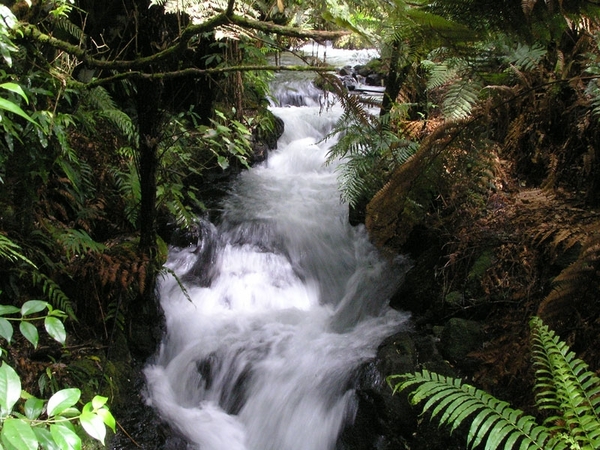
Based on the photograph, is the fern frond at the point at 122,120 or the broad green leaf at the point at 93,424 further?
the fern frond at the point at 122,120

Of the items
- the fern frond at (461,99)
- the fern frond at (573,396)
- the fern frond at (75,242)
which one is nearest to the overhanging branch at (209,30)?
the fern frond at (461,99)

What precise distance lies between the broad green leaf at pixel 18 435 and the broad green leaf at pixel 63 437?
5 centimetres

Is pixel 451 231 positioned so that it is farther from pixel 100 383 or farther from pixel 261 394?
pixel 100 383

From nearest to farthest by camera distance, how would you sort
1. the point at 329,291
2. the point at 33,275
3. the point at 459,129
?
the point at 459,129 → the point at 33,275 → the point at 329,291

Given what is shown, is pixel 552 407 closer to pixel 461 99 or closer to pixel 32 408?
pixel 461 99

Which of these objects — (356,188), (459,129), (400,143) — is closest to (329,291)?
(356,188)

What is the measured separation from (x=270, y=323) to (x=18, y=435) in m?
3.99

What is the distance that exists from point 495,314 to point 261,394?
2138 millimetres

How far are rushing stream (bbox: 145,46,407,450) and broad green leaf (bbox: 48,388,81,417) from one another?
232cm

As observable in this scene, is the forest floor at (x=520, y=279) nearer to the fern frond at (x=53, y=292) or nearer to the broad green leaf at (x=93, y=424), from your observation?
the broad green leaf at (x=93, y=424)

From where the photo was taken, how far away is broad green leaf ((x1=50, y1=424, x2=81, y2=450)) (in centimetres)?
108

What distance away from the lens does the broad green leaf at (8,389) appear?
1111mm

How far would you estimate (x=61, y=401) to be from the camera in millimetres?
1183

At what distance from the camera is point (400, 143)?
4.12 m
